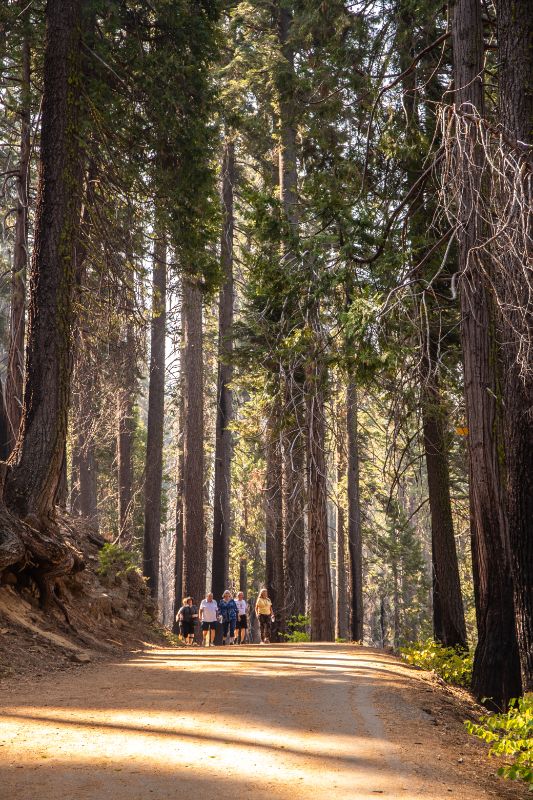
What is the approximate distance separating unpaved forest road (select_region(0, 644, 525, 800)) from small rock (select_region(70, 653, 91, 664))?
1.55 feet

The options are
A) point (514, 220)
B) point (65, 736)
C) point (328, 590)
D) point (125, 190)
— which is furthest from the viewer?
point (328, 590)

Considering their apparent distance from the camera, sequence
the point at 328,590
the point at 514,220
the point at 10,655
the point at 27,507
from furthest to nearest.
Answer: the point at 328,590 < the point at 27,507 < the point at 10,655 < the point at 514,220

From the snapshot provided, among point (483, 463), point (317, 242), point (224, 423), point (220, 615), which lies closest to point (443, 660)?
point (483, 463)

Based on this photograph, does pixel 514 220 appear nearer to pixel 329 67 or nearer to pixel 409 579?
pixel 329 67

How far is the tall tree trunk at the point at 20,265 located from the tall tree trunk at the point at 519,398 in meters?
7.76

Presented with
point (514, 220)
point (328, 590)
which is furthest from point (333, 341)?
point (328, 590)

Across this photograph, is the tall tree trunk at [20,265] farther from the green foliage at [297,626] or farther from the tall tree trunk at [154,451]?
the tall tree trunk at [154,451]

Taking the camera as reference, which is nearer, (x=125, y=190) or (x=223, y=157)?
(x=125, y=190)

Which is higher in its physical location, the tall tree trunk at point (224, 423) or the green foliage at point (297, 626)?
the tall tree trunk at point (224, 423)

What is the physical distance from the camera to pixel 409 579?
4734cm

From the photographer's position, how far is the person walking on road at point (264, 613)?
1853 cm

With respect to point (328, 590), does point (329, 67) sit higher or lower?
higher

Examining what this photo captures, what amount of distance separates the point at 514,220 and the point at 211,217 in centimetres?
789

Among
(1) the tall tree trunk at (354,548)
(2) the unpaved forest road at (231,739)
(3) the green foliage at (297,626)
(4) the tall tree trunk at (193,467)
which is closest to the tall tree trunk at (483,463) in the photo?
(2) the unpaved forest road at (231,739)
